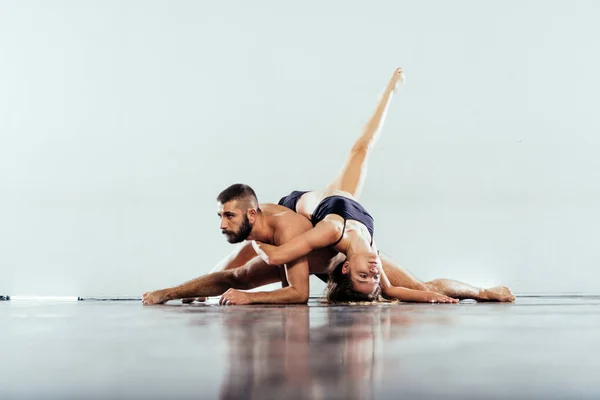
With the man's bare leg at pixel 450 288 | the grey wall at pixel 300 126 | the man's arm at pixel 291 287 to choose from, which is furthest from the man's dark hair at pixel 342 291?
the grey wall at pixel 300 126

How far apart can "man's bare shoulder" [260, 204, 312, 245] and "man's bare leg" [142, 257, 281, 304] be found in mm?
205

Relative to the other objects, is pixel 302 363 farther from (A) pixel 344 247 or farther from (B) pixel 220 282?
(B) pixel 220 282

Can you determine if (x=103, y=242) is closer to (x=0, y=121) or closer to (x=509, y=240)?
(x=0, y=121)

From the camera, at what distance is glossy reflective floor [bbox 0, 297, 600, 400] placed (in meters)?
0.51

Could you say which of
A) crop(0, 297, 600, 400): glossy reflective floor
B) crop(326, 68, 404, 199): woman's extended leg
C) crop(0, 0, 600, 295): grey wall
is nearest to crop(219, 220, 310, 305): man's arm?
crop(326, 68, 404, 199): woman's extended leg

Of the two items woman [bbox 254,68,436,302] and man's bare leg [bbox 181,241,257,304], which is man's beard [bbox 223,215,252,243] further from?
man's bare leg [bbox 181,241,257,304]

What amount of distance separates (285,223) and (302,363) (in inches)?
74.8

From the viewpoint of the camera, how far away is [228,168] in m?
4.78

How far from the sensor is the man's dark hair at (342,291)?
8.36ft

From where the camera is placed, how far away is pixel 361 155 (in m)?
3.69

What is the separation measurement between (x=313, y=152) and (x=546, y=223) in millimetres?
1715

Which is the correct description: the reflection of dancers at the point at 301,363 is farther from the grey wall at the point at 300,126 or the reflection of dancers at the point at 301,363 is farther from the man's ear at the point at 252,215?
the grey wall at the point at 300,126

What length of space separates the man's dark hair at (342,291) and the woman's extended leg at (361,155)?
78 centimetres

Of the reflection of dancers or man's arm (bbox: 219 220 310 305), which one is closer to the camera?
the reflection of dancers
